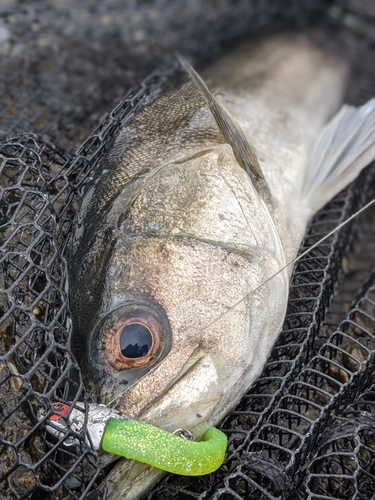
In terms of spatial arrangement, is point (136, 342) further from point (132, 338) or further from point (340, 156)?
point (340, 156)

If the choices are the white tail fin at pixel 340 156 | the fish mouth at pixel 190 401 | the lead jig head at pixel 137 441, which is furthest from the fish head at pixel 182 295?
the white tail fin at pixel 340 156

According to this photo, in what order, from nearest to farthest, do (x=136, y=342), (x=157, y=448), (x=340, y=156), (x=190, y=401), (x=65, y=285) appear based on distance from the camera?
(x=157, y=448) < (x=190, y=401) < (x=136, y=342) < (x=65, y=285) < (x=340, y=156)

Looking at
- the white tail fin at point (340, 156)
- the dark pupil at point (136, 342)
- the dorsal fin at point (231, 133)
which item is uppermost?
the dorsal fin at point (231, 133)

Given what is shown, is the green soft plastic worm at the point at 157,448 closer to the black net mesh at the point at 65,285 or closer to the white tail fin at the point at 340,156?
the black net mesh at the point at 65,285

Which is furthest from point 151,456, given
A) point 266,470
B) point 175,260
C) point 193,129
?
point 193,129

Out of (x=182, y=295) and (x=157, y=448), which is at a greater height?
(x=182, y=295)

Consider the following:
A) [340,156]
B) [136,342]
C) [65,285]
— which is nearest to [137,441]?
[136,342]

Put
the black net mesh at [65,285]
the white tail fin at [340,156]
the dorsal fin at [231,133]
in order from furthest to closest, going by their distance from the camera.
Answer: the white tail fin at [340,156], the dorsal fin at [231,133], the black net mesh at [65,285]

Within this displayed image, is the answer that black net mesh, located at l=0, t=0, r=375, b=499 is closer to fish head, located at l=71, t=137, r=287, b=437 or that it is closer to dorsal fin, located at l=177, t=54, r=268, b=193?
fish head, located at l=71, t=137, r=287, b=437
